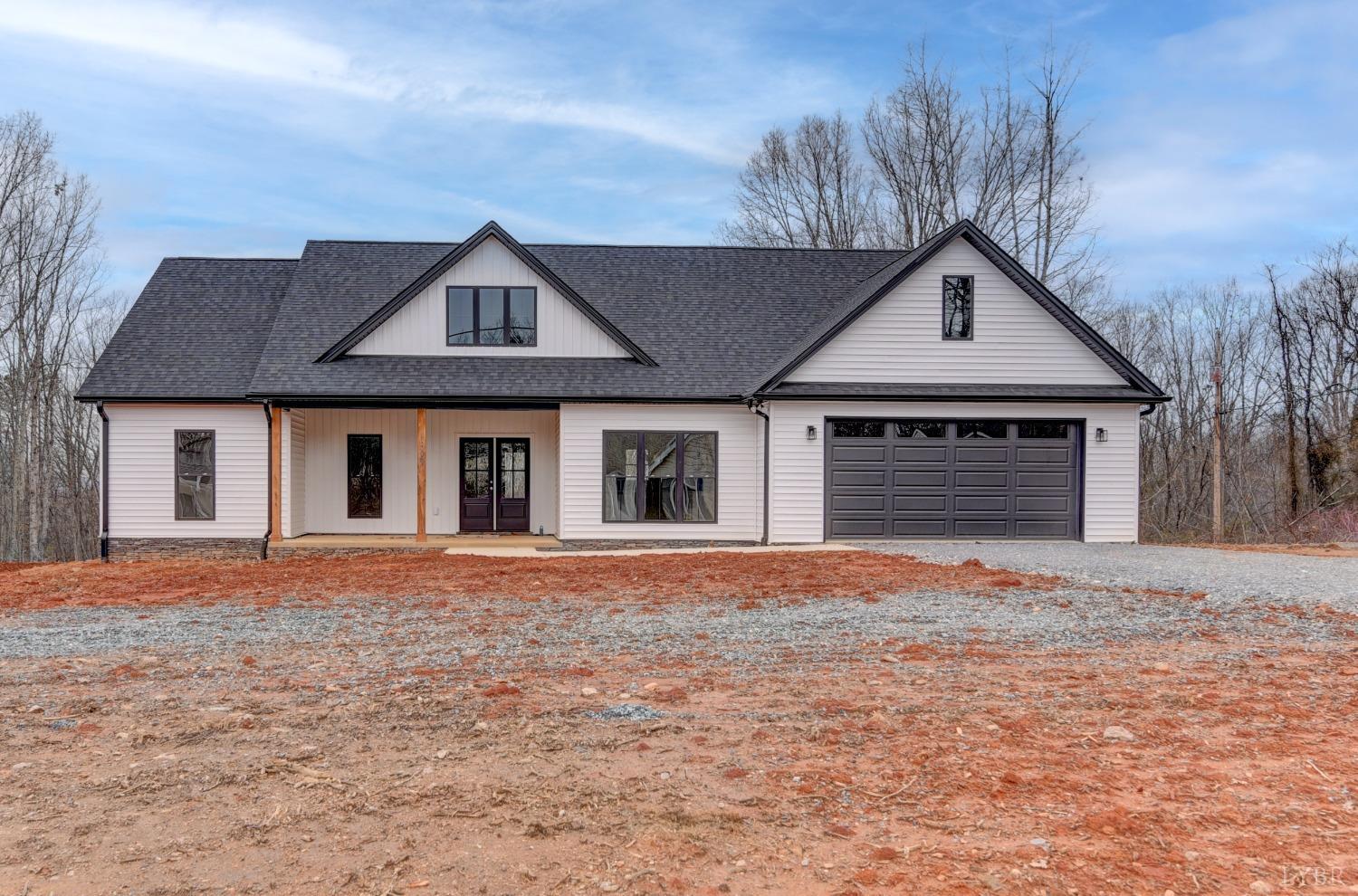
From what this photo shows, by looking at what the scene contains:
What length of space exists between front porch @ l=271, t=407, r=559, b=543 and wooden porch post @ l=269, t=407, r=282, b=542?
19.8 inches

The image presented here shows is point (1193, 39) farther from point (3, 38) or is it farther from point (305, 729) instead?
point (3, 38)

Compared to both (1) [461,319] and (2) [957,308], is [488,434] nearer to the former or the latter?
(1) [461,319]

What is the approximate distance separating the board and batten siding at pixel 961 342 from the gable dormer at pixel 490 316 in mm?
3912

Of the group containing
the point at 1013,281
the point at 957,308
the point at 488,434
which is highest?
the point at 1013,281

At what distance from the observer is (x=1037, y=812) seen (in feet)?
12.2

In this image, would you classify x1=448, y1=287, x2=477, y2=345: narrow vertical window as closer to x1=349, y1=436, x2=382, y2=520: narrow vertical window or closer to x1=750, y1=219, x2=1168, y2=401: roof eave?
x1=349, y1=436, x2=382, y2=520: narrow vertical window

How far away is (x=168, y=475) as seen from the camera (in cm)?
1603

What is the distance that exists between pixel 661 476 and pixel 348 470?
6172 mm

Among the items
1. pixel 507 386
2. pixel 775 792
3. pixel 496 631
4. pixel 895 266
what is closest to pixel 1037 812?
pixel 775 792

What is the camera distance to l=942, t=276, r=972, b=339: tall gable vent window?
52.2 feet

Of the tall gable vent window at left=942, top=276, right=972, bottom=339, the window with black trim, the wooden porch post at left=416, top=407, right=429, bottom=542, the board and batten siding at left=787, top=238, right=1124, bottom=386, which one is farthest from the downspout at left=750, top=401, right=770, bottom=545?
the window with black trim

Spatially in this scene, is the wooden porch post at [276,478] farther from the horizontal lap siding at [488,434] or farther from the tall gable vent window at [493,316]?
the tall gable vent window at [493,316]

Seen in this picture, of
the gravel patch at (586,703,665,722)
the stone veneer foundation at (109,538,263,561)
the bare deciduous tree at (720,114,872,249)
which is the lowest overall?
the stone veneer foundation at (109,538,263,561)

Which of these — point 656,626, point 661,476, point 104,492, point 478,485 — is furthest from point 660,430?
point 104,492
